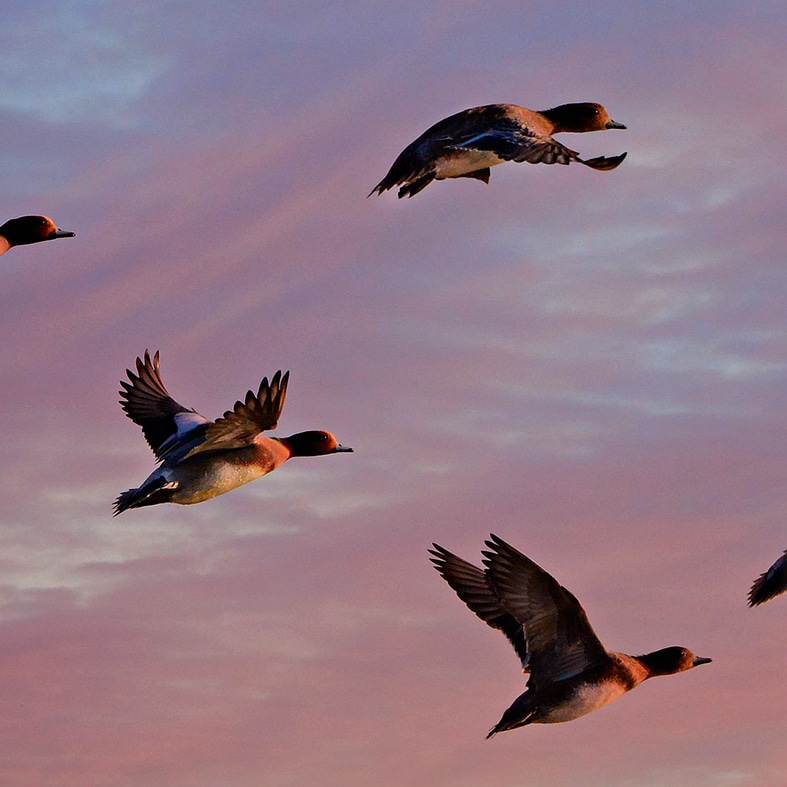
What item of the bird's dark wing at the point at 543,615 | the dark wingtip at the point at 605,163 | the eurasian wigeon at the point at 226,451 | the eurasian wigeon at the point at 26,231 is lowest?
the bird's dark wing at the point at 543,615

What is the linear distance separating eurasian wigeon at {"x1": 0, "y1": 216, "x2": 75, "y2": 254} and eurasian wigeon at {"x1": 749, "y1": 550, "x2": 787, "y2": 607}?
901cm

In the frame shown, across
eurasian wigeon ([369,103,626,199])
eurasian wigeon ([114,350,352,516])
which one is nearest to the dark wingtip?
eurasian wigeon ([369,103,626,199])

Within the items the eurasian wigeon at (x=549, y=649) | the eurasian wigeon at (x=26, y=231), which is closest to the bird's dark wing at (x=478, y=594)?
the eurasian wigeon at (x=549, y=649)

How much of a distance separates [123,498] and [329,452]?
245 centimetres

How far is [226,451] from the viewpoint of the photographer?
1644cm

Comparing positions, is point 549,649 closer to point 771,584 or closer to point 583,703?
point 583,703

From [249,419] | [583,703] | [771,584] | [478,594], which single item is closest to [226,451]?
[249,419]

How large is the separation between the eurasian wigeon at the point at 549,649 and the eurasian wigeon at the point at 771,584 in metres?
2.99

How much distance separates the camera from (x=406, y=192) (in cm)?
1627

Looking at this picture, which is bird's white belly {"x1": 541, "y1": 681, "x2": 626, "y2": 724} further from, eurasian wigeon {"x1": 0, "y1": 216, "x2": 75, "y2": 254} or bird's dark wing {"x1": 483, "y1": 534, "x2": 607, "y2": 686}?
eurasian wigeon {"x1": 0, "y1": 216, "x2": 75, "y2": 254}

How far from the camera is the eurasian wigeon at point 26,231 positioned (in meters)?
18.0

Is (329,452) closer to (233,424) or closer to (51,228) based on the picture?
(233,424)

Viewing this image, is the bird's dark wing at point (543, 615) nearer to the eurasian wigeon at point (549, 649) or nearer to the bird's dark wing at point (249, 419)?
the eurasian wigeon at point (549, 649)

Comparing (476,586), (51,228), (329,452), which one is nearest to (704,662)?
(476,586)
